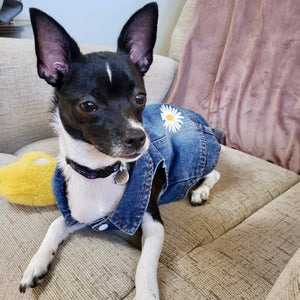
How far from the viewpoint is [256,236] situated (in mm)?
964

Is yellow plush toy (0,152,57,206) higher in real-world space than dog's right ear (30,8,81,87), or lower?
lower

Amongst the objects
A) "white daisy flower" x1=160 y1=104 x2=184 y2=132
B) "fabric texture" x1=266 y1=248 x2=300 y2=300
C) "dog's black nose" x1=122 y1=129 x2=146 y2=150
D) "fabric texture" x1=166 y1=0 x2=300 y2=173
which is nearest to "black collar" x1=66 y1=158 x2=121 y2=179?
"dog's black nose" x1=122 y1=129 x2=146 y2=150

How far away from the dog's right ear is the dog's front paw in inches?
19.9

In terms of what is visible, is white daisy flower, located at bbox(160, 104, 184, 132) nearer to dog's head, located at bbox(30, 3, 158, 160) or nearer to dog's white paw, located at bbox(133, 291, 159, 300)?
dog's head, located at bbox(30, 3, 158, 160)

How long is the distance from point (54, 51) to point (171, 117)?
0.59 meters

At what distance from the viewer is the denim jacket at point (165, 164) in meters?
0.94

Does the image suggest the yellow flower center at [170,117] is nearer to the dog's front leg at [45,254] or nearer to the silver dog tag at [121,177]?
the silver dog tag at [121,177]

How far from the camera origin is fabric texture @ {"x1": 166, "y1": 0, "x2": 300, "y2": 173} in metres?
1.49

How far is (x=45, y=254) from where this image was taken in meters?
0.85

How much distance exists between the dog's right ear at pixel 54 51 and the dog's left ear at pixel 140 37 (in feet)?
0.58

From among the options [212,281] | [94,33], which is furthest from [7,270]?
[94,33]

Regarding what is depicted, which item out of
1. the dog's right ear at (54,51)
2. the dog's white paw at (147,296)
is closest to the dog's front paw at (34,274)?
the dog's white paw at (147,296)

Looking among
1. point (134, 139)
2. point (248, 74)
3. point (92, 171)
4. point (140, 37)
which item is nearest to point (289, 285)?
point (134, 139)

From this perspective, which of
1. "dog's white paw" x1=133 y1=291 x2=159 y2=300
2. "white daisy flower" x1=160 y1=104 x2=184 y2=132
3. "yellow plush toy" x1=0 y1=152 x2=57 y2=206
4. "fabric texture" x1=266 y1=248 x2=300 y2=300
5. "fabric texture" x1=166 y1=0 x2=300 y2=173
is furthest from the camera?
"fabric texture" x1=166 y1=0 x2=300 y2=173
